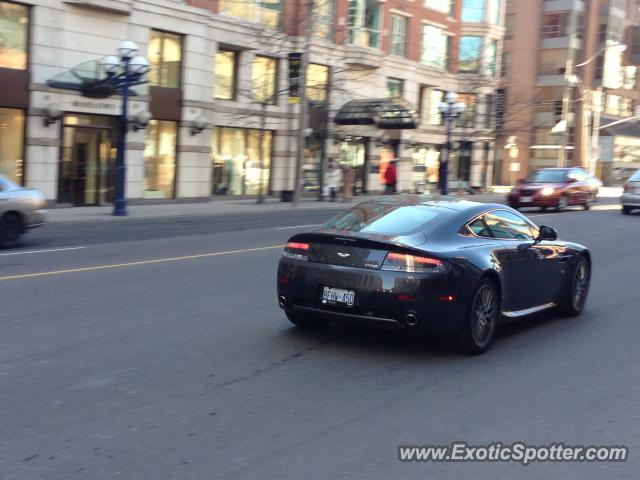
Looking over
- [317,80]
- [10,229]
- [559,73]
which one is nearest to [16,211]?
[10,229]

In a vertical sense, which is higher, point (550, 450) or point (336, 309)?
point (336, 309)

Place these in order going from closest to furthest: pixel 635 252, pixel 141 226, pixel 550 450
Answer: pixel 550 450, pixel 635 252, pixel 141 226

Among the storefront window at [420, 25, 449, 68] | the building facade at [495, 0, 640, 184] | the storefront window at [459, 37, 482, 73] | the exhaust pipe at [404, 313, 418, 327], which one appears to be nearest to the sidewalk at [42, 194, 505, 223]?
the storefront window at [420, 25, 449, 68]

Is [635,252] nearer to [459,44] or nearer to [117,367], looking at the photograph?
[117,367]

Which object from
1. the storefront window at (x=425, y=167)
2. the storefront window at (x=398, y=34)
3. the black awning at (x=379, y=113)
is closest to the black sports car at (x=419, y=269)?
the black awning at (x=379, y=113)

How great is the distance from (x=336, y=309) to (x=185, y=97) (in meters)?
23.3

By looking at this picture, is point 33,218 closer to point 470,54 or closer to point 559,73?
point 470,54

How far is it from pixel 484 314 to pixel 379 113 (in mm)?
29392

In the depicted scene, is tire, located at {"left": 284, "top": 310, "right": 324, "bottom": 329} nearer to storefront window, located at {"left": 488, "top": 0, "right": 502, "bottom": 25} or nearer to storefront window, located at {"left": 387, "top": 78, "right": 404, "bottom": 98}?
storefront window, located at {"left": 387, "top": 78, "right": 404, "bottom": 98}

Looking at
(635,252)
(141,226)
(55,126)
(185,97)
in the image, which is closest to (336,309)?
(635,252)

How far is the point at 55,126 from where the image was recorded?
24.6 meters

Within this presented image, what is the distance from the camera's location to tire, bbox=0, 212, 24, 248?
14531mm

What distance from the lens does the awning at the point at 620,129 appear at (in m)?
68.4

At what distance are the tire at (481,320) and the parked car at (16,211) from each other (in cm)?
1014
